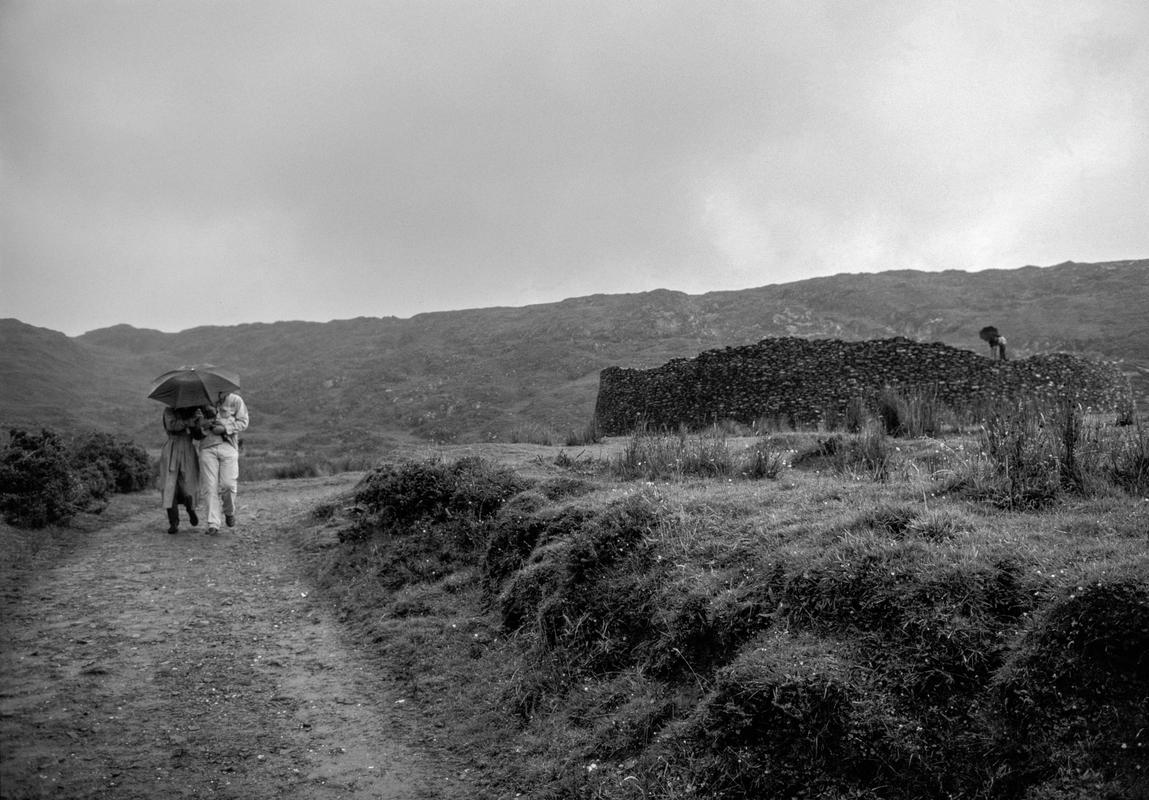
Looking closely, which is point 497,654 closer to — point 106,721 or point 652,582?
point 652,582

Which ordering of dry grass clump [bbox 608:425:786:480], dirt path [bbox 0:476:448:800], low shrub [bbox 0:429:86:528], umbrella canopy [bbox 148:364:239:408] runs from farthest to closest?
umbrella canopy [bbox 148:364:239:408]
low shrub [bbox 0:429:86:528]
dry grass clump [bbox 608:425:786:480]
dirt path [bbox 0:476:448:800]

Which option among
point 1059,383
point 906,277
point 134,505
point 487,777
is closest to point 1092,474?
point 487,777

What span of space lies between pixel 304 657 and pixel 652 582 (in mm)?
3063

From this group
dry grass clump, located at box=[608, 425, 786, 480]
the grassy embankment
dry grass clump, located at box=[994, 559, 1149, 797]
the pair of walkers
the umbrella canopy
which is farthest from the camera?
the pair of walkers

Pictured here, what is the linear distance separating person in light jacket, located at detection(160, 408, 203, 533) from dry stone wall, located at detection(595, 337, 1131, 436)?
52.4 feet

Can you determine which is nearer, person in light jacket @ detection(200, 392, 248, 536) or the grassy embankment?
the grassy embankment

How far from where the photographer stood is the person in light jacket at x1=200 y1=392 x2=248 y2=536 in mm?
12062

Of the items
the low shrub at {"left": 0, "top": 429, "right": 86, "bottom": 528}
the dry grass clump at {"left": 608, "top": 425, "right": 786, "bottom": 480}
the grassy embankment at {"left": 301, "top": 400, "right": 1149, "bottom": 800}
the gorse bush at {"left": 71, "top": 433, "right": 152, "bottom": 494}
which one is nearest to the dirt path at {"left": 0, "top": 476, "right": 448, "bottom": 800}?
the grassy embankment at {"left": 301, "top": 400, "right": 1149, "bottom": 800}

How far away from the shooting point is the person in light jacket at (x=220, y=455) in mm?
12062

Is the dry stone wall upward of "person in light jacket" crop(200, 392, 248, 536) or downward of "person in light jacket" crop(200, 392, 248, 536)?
upward

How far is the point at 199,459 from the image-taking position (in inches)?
480

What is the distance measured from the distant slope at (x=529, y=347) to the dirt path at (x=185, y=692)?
30501 mm

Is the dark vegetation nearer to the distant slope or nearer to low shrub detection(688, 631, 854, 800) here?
low shrub detection(688, 631, 854, 800)

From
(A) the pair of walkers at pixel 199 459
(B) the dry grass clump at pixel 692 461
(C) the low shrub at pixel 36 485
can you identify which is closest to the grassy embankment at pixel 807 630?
(B) the dry grass clump at pixel 692 461
